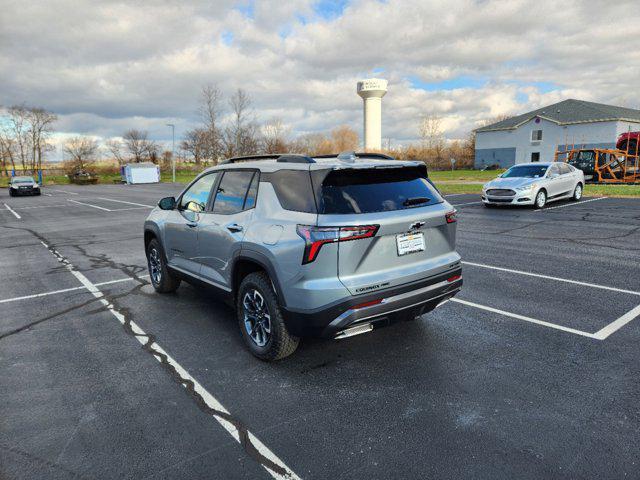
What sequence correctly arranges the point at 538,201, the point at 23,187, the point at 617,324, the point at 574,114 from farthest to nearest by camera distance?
the point at 574,114, the point at 23,187, the point at 538,201, the point at 617,324

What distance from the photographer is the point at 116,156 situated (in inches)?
4082

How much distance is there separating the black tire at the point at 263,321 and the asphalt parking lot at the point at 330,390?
15cm

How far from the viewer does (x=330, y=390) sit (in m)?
3.58

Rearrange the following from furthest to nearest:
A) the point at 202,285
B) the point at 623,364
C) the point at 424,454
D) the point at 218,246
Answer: the point at 202,285, the point at 218,246, the point at 623,364, the point at 424,454

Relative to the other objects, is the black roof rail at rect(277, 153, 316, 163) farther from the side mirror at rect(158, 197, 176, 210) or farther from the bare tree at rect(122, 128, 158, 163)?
the bare tree at rect(122, 128, 158, 163)

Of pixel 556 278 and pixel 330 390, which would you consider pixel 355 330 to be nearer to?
pixel 330 390

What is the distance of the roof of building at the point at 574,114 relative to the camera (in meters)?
48.4

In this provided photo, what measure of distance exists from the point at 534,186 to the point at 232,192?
1364cm

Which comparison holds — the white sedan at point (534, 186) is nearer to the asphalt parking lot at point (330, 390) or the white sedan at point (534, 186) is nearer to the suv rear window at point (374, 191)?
the asphalt parking lot at point (330, 390)

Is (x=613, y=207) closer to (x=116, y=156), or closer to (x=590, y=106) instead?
(x=590, y=106)

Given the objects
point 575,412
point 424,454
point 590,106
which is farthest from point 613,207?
point 590,106

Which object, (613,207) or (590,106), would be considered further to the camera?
(590,106)

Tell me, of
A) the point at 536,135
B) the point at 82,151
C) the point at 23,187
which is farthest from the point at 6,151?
the point at 536,135

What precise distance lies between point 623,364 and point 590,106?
57775 mm
